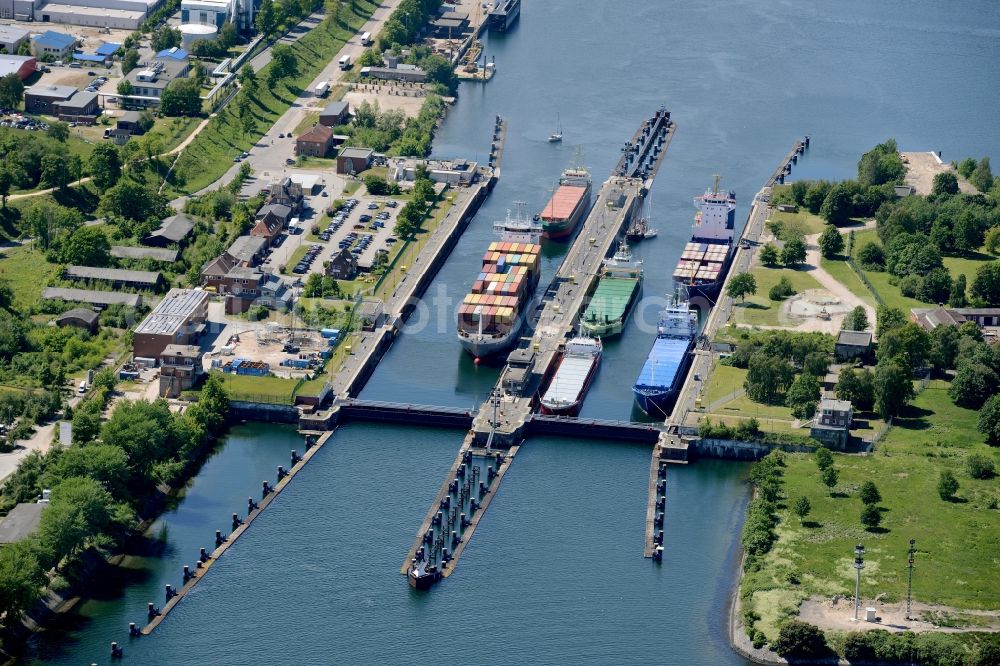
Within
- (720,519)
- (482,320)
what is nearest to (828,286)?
(482,320)

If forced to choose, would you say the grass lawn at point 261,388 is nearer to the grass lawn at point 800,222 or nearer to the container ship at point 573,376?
the container ship at point 573,376

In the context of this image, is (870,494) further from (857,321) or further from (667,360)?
(857,321)

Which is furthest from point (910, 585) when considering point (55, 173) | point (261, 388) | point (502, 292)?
point (55, 173)

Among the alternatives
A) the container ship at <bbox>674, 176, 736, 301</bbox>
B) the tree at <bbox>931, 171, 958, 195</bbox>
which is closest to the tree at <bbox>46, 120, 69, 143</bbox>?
the container ship at <bbox>674, 176, 736, 301</bbox>

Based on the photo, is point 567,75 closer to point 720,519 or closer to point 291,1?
point 291,1

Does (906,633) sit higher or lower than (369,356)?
higher

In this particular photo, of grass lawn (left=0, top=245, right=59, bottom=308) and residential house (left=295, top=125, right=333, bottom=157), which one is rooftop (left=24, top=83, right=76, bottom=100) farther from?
grass lawn (left=0, top=245, right=59, bottom=308)

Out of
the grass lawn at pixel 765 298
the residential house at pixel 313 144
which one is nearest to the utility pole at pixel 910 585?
the grass lawn at pixel 765 298
